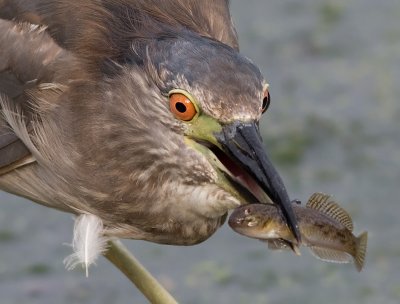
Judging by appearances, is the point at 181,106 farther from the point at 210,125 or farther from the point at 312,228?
the point at 312,228

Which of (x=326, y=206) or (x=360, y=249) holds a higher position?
(x=326, y=206)

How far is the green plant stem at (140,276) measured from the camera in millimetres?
7059

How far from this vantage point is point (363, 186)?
8.29 metres

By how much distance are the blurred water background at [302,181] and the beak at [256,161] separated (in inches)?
88.2

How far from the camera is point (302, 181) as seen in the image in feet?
27.2

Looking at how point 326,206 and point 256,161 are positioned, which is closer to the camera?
point 256,161

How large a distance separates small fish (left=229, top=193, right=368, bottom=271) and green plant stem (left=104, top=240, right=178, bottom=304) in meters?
1.36

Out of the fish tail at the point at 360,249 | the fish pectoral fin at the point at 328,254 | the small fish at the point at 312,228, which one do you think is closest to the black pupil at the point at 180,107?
the small fish at the point at 312,228

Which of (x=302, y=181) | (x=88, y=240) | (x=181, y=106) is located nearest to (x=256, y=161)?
(x=181, y=106)

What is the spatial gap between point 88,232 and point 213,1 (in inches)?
42.6

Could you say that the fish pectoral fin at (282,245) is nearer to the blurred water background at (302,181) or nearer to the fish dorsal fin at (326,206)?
the fish dorsal fin at (326,206)

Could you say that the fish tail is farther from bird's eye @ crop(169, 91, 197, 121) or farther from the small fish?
bird's eye @ crop(169, 91, 197, 121)

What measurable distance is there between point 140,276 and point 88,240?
0.96 meters

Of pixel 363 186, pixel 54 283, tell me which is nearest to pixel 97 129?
pixel 54 283
